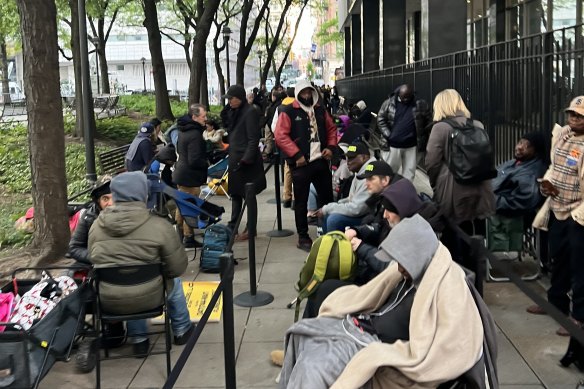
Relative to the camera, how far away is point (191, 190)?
911 cm

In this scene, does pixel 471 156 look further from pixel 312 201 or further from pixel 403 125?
pixel 403 125

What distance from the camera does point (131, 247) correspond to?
4.98 metres

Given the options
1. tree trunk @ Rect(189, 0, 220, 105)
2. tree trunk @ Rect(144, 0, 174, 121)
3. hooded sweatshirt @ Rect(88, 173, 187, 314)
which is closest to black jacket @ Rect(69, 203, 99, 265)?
hooded sweatshirt @ Rect(88, 173, 187, 314)

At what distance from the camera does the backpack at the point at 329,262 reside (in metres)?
4.76

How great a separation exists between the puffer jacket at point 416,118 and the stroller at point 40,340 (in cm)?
649

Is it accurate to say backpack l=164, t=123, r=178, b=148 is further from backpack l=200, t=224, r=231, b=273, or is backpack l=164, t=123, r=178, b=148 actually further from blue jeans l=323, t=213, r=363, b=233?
blue jeans l=323, t=213, r=363, b=233

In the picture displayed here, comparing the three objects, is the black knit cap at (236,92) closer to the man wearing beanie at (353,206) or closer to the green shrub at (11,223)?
the man wearing beanie at (353,206)

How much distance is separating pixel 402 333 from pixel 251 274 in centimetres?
322

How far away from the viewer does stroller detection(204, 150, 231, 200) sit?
12.0 metres

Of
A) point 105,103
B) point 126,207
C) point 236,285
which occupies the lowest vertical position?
point 236,285

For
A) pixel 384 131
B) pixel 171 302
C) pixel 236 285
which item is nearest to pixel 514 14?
pixel 384 131

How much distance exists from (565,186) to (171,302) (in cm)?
318

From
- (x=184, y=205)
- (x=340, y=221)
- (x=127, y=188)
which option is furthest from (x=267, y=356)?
(x=184, y=205)

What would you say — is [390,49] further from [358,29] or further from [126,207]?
[126,207]
